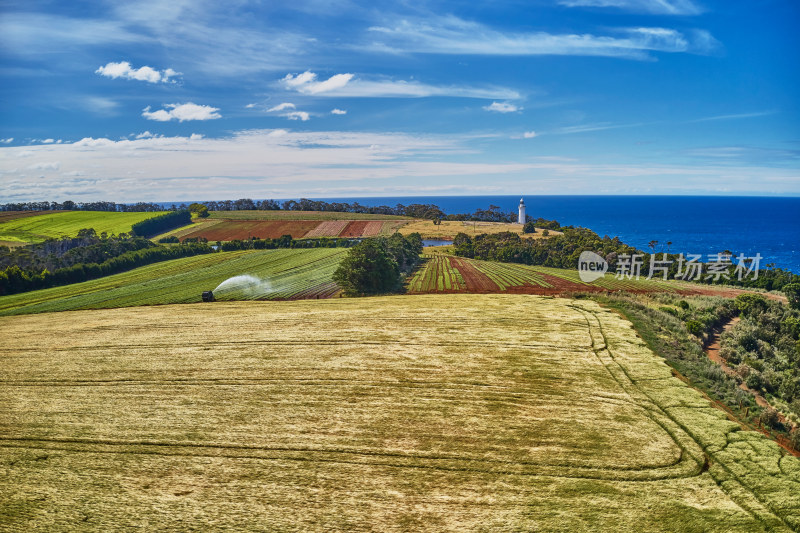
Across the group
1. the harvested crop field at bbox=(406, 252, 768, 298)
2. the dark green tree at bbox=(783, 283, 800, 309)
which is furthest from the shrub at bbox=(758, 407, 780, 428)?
the dark green tree at bbox=(783, 283, 800, 309)

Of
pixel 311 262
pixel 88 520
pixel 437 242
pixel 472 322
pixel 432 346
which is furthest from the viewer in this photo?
pixel 437 242

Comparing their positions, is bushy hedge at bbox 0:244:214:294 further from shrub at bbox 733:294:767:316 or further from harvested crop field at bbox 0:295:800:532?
shrub at bbox 733:294:767:316

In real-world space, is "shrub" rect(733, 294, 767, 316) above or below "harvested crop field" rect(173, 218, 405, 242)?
below

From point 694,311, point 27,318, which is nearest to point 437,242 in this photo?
point 694,311

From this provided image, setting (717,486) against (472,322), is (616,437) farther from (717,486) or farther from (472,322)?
(472,322)

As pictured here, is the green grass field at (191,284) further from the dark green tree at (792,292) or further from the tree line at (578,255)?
the dark green tree at (792,292)
